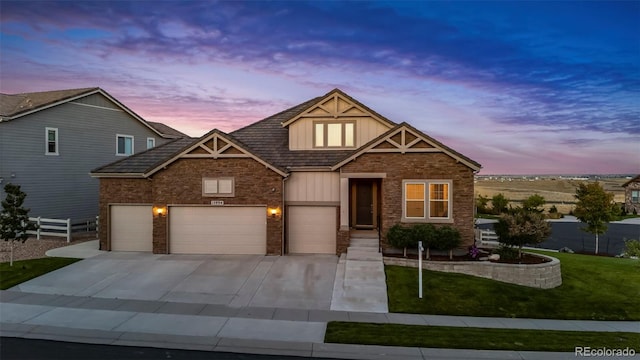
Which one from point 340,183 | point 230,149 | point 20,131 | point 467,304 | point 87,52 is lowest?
point 467,304

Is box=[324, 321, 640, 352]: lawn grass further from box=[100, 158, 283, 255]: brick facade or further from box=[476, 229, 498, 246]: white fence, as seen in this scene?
box=[476, 229, 498, 246]: white fence

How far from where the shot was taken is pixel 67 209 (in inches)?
975

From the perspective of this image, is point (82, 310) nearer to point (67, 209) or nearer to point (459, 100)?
point (67, 209)

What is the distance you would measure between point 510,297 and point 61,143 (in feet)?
85.8

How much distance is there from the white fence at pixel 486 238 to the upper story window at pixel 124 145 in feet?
81.6

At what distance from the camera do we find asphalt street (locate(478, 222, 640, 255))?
26203mm

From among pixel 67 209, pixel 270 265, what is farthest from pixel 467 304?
pixel 67 209

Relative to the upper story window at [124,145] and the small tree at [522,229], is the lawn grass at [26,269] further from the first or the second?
the small tree at [522,229]

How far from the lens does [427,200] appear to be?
17000 mm

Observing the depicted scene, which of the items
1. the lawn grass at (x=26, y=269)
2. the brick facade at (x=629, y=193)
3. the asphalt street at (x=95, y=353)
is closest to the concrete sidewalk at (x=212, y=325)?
the asphalt street at (x=95, y=353)

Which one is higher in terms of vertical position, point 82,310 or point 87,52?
point 87,52

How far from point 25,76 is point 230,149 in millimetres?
13902

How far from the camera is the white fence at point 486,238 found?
20.6 metres

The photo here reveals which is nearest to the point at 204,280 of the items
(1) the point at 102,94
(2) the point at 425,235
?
(2) the point at 425,235
